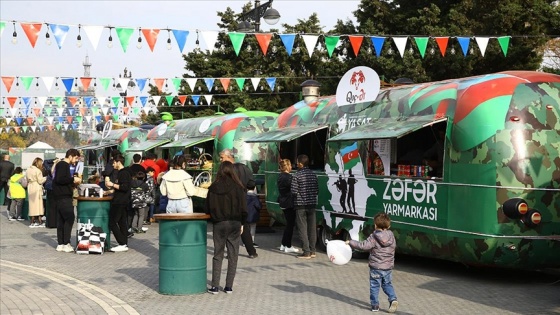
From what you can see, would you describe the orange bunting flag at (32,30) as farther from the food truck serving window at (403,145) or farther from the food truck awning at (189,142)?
the food truck serving window at (403,145)

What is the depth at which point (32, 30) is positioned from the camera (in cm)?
1531

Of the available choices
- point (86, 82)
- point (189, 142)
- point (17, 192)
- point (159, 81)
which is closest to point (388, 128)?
point (189, 142)

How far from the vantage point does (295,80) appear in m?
34.0

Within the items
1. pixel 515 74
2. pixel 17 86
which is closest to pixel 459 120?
pixel 515 74

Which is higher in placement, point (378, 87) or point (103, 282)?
point (378, 87)

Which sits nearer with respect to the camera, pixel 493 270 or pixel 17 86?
pixel 493 270

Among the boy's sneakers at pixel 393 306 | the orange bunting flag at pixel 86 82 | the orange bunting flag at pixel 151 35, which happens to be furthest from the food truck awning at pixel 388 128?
the orange bunting flag at pixel 86 82

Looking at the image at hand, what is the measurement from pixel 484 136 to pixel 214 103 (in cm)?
2719

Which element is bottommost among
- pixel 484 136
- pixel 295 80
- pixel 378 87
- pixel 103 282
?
pixel 103 282

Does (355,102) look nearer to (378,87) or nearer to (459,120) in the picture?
(378,87)

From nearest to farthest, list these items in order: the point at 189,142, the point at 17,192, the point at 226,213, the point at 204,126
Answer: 1. the point at 226,213
2. the point at 189,142
3. the point at 204,126
4. the point at 17,192

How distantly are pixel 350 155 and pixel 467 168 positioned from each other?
2.94 metres

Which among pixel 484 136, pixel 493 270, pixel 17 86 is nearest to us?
pixel 484 136

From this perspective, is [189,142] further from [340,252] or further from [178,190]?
[340,252]
